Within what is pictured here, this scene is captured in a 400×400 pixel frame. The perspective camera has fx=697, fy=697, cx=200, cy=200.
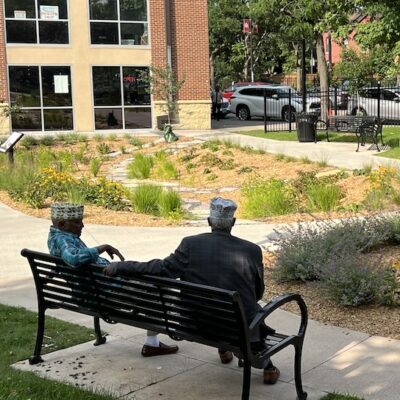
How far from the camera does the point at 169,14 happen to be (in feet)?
93.4

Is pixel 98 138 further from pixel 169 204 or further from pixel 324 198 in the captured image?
pixel 324 198

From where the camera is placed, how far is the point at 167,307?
167 inches

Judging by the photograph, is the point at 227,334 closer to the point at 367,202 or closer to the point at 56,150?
the point at 367,202

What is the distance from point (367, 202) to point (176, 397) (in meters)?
7.36

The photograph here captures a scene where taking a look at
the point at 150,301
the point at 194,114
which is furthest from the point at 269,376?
the point at 194,114

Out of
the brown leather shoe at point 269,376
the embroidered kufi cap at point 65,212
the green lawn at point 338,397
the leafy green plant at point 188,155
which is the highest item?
the embroidered kufi cap at point 65,212

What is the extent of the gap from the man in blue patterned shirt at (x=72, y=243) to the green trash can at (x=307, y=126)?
1777 cm

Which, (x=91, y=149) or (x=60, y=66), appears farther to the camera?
(x=60, y=66)

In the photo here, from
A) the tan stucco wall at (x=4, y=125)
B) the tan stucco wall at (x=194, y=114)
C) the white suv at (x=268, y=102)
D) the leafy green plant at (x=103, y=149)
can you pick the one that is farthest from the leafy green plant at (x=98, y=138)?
the white suv at (x=268, y=102)

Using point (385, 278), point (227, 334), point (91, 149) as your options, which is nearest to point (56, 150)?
point (91, 149)

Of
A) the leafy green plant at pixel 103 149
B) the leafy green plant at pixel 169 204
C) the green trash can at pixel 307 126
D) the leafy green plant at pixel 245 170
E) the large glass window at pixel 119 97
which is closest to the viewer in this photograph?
the leafy green plant at pixel 169 204

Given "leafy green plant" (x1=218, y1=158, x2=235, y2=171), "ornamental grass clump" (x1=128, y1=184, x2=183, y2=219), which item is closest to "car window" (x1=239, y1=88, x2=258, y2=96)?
"leafy green plant" (x1=218, y1=158, x2=235, y2=171)

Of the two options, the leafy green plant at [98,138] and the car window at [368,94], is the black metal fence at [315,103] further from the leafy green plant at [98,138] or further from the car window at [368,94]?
the leafy green plant at [98,138]

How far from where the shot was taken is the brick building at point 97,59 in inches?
1041
